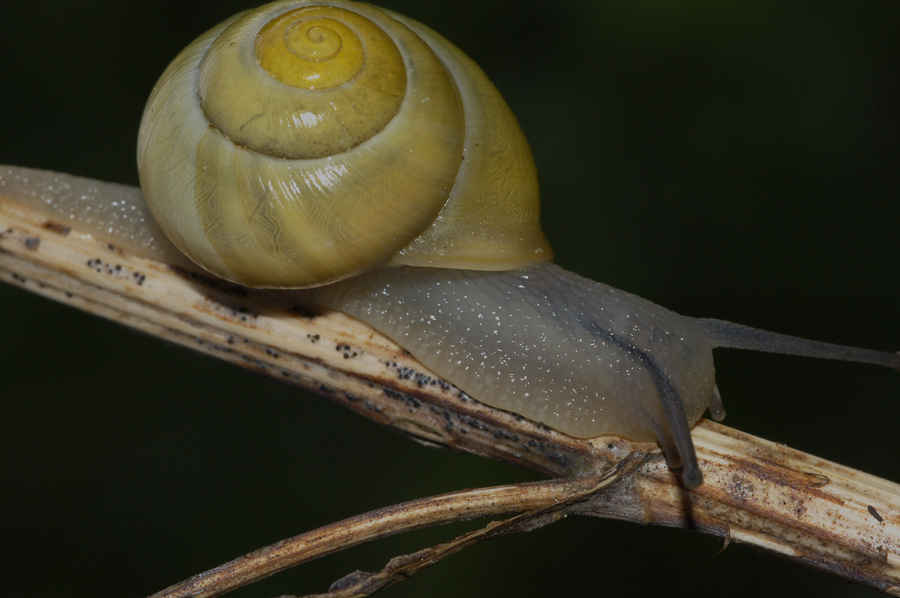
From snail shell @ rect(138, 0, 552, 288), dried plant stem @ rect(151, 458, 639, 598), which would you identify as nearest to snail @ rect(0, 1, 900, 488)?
snail shell @ rect(138, 0, 552, 288)

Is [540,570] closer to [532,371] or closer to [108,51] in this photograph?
[532,371]

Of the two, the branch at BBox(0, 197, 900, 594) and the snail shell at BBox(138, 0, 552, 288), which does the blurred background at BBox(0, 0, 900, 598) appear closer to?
the branch at BBox(0, 197, 900, 594)

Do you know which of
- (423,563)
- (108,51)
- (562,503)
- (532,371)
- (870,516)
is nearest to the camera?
(423,563)

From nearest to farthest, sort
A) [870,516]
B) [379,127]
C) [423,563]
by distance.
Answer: [423,563] → [870,516] → [379,127]

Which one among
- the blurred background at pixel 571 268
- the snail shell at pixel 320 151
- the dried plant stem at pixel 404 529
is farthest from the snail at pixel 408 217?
the blurred background at pixel 571 268

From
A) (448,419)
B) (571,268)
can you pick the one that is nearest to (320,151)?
(448,419)

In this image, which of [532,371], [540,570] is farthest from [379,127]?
[540,570]

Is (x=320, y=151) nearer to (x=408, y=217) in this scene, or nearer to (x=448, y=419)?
(x=408, y=217)
